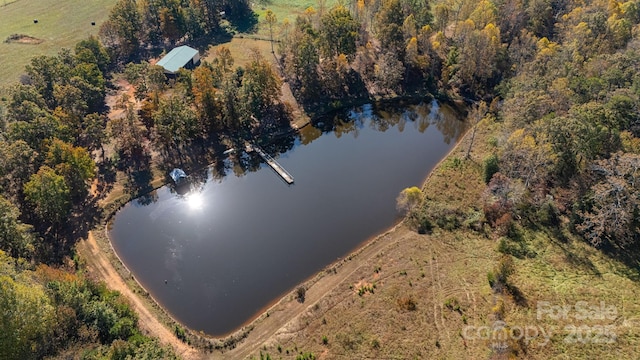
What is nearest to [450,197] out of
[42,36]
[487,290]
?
[487,290]

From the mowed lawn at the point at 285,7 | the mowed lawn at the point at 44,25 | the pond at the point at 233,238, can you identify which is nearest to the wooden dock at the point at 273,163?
the pond at the point at 233,238

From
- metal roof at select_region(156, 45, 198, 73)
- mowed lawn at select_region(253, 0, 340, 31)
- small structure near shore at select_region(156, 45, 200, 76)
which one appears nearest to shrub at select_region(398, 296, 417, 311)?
small structure near shore at select_region(156, 45, 200, 76)

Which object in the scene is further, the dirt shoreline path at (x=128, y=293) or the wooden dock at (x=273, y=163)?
the wooden dock at (x=273, y=163)

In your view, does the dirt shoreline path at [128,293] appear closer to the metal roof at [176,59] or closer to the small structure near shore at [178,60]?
the small structure near shore at [178,60]

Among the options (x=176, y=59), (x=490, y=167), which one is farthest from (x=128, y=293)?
(x=176, y=59)

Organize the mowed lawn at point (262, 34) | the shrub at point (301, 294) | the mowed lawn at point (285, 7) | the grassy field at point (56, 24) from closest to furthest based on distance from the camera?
the shrub at point (301, 294) < the grassy field at point (56, 24) < the mowed lawn at point (262, 34) < the mowed lawn at point (285, 7)

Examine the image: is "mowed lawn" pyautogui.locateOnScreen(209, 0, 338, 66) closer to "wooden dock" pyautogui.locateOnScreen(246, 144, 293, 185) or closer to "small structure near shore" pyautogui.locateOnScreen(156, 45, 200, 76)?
"small structure near shore" pyautogui.locateOnScreen(156, 45, 200, 76)
